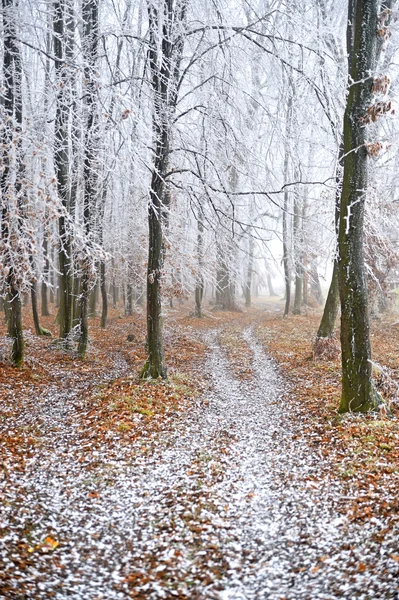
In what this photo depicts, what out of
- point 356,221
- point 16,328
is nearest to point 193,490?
point 356,221

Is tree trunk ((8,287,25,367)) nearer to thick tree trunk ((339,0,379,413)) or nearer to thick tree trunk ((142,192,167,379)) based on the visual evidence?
thick tree trunk ((142,192,167,379))

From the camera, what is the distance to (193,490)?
5.26 meters

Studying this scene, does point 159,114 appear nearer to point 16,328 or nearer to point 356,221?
point 356,221

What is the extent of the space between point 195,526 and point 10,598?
1888mm

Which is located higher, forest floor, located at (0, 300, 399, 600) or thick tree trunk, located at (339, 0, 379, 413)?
thick tree trunk, located at (339, 0, 379, 413)

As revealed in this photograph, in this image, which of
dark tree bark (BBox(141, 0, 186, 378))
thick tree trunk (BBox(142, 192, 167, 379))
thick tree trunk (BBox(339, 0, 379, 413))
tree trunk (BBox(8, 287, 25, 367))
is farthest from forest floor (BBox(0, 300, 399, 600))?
dark tree bark (BBox(141, 0, 186, 378))

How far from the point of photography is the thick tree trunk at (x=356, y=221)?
6547 mm

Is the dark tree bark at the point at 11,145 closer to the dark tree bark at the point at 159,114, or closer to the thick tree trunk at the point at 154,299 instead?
the dark tree bark at the point at 159,114

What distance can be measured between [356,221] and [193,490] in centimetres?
467

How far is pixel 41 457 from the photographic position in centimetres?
602

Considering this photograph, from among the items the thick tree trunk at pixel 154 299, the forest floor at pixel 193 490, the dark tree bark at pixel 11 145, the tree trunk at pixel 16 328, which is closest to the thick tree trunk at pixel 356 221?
the forest floor at pixel 193 490

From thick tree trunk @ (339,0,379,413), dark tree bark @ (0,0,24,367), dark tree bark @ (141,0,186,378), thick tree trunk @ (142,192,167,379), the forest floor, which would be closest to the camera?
the forest floor

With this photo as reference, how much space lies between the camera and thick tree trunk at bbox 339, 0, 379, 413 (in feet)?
21.5

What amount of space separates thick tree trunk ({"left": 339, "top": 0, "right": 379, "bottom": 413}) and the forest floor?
595 millimetres
